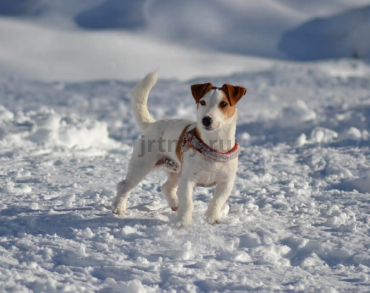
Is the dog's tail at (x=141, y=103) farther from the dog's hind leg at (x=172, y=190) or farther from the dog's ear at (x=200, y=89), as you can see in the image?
the dog's ear at (x=200, y=89)

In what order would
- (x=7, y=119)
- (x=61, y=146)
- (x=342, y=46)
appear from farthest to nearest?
(x=342, y=46) < (x=7, y=119) < (x=61, y=146)

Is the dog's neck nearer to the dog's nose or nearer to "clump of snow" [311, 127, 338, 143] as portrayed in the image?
the dog's nose

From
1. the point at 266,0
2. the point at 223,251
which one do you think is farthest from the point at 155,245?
the point at 266,0

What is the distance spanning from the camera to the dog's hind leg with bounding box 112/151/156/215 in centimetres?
414

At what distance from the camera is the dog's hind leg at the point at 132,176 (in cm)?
414

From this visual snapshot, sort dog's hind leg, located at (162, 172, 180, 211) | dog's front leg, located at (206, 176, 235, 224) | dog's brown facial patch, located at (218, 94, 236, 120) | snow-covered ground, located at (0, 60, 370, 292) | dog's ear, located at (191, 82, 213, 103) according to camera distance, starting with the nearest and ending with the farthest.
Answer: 1. snow-covered ground, located at (0, 60, 370, 292)
2. dog's brown facial patch, located at (218, 94, 236, 120)
3. dog's ear, located at (191, 82, 213, 103)
4. dog's front leg, located at (206, 176, 235, 224)
5. dog's hind leg, located at (162, 172, 180, 211)

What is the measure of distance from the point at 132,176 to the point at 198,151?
678mm

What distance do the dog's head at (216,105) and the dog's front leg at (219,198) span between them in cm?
48

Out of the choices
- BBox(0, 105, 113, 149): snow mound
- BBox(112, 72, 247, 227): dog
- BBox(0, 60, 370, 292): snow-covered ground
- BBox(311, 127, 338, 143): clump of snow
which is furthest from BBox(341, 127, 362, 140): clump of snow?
BBox(112, 72, 247, 227): dog

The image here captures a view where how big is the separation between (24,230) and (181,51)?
36.2 feet

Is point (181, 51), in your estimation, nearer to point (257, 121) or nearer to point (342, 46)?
point (342, 46)

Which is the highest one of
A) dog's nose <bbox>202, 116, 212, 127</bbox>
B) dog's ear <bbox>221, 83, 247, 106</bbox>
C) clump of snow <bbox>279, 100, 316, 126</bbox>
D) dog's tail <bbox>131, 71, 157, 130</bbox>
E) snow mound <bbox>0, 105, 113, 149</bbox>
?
clump of snow <bbox>279, 100, 316, 126</bbox>

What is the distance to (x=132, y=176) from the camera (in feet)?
13.7

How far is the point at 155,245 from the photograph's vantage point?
3.54 meters
